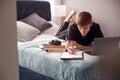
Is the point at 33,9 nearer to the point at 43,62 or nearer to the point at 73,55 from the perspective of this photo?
the point at 43,62

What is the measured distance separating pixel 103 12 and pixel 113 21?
0.22 metres

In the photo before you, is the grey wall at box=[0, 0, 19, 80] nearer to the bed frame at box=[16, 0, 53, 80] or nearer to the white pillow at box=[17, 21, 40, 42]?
the white pillow at box=[17, 21, 40, 42]

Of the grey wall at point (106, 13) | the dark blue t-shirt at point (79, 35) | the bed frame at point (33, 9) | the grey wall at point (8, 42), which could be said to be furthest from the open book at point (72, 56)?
the bed frame at point (33, 9)

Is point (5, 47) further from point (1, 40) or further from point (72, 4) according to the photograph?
point (72, 4)

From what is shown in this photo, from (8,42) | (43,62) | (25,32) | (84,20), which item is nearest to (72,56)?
(43,62)

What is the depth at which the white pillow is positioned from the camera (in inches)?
120

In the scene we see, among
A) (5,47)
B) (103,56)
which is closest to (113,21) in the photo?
(5,47)

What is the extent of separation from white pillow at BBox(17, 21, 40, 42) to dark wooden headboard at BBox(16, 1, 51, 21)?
1.05 feet

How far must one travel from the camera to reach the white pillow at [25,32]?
10.0ft

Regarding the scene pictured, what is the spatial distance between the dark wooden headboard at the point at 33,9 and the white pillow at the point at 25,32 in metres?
0.32

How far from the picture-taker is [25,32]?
3.14 m

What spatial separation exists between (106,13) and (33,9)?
3.90ft

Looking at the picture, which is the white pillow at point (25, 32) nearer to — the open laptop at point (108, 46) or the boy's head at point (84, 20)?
the boy's head at point (84, 20)

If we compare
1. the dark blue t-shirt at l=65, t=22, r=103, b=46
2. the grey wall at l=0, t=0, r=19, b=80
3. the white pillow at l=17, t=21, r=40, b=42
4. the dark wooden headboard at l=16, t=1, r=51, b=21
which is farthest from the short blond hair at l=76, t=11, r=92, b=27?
the dark wooden headboard at l=16, t=1, r=51, b=21
